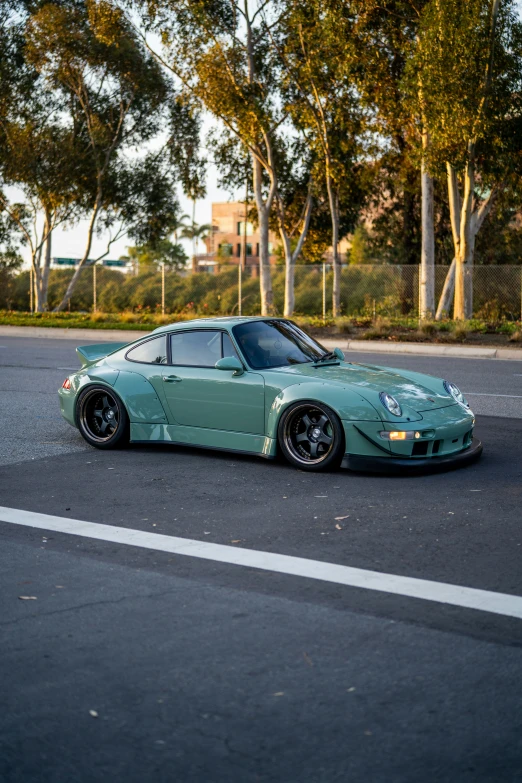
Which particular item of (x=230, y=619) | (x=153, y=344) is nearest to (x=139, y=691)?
(x=230, y=619)

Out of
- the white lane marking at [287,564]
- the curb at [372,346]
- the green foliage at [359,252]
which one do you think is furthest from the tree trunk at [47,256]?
the white lane marking at [287,564]

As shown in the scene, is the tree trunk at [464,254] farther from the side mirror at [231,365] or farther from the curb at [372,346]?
the side mirror at [231,365]

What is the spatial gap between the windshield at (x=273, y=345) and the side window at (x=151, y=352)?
2.59 feet

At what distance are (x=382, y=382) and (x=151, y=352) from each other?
7.66 ft

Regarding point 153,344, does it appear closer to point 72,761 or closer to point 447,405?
point 447,405

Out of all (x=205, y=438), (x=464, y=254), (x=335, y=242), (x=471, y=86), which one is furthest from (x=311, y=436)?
(x=335, y=242)

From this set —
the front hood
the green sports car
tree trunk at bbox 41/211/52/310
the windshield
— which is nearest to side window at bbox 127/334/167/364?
the green sports car

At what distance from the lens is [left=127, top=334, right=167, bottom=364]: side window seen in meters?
9.41

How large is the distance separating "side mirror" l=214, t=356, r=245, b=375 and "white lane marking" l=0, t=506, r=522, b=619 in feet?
7.74

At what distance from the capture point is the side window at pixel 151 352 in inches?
370

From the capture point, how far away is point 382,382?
27.8ft

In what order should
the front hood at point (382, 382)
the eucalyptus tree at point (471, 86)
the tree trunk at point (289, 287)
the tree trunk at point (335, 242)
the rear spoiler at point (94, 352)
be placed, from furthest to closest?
the tree trunk at point (289, 287), the tree trunk at point (335, 242), the eucalyptus tree at point (471, 86), the rear spoiler at point (94, 352), the front hood at point (382, 382)

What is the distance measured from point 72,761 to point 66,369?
1449 cm

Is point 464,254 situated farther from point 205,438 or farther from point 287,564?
point 287,564
